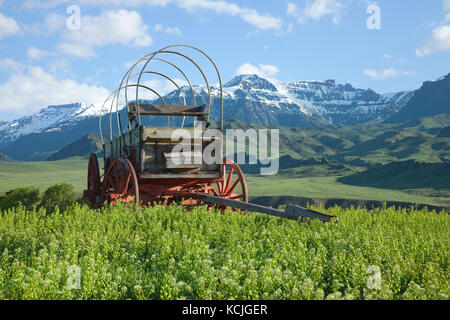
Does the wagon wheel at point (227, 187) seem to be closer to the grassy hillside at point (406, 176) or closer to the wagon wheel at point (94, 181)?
the wagon wheel at point (94, 181)

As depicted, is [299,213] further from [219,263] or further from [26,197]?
[26,197]

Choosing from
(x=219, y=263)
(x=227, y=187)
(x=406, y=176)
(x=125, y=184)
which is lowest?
(x=406, y=176)

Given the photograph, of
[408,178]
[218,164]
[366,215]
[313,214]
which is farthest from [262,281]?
[408,178]

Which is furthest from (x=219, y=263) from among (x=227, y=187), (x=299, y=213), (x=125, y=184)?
(x=227, y=187)

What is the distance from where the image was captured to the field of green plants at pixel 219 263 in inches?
176

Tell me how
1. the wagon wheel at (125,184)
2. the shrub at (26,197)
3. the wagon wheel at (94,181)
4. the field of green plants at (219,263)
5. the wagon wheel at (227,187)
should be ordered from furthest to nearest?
the shrub at (26,197) < the wagon wheel at (94,181) < the wagon wheel at (227,187) < the wagon wheel at (125,184) < the field of green plants at (219,263)

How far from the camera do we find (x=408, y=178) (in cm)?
13200

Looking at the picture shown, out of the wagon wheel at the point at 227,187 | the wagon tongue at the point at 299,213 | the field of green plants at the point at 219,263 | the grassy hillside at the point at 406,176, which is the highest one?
the wagon wheel at the point at 227,187

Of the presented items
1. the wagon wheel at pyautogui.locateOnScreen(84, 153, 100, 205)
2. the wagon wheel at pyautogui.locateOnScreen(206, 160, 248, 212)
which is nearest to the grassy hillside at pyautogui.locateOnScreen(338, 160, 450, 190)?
the wagon wheel at pyautogui.locateOnScreen(206, 160, 248, 212)

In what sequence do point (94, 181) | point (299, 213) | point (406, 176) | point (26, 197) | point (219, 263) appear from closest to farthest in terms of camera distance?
point (219, 263), point (299, 213), point (94, 181), point (26, 197), point (406, 176)

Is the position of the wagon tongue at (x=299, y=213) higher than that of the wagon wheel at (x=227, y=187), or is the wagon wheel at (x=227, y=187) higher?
the wagon wheel at (x=227, y=187)

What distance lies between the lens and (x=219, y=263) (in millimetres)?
5668

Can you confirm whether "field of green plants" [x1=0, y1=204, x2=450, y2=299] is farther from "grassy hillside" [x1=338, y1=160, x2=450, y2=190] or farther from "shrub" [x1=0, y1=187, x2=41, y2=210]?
"grassy hillside" [x1=338, y1=160, x2=450, y2=190]

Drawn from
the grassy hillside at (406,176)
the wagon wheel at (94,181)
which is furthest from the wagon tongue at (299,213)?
the grassy hillside at (406,176)
